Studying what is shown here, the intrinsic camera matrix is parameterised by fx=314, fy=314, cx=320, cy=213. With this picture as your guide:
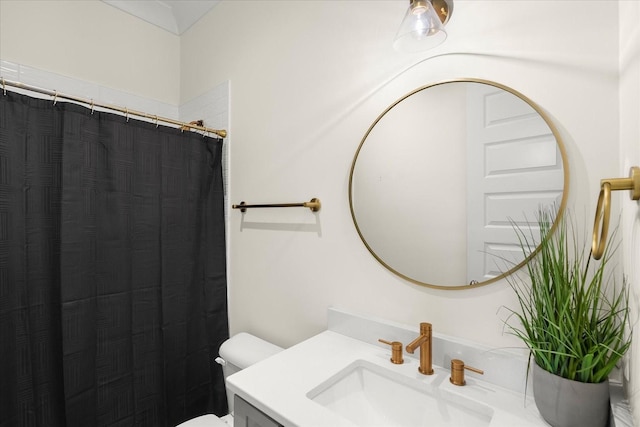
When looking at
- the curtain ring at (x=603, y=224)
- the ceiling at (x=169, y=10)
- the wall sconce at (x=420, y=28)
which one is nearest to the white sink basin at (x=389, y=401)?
the curtain ring at (x=603, y=224)

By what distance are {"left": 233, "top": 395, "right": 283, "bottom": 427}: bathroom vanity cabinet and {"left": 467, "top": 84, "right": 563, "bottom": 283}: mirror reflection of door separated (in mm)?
675

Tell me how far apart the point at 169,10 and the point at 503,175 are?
2291 mm

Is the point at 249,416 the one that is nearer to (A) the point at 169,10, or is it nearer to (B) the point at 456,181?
(B) the point at 456,181

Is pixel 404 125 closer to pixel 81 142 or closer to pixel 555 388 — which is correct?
pixel 555 388

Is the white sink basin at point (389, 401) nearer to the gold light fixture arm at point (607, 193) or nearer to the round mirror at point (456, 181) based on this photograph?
the round mirror at point (456, 181)

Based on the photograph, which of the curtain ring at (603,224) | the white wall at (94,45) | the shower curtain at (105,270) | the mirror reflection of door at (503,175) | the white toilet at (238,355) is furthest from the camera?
the white wall at (94,45)

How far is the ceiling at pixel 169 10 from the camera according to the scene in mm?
1894

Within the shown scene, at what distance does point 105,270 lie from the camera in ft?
4.46

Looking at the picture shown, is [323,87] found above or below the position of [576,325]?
above

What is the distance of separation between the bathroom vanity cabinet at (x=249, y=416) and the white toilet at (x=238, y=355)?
470 mm

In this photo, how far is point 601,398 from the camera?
0.61 metres

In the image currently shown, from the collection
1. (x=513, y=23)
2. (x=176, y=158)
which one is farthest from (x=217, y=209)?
(x=513, y=23)

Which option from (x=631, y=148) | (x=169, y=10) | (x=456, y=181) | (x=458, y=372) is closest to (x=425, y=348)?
(x=458, y=372)

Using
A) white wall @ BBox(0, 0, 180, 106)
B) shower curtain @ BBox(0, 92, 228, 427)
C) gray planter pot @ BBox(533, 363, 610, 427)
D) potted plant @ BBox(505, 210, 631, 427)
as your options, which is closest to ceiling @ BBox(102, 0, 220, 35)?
white wall @ BBox(0, 0, 180, 106)
